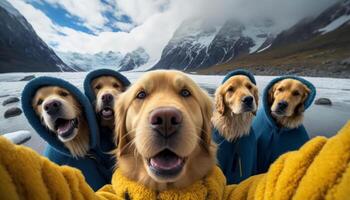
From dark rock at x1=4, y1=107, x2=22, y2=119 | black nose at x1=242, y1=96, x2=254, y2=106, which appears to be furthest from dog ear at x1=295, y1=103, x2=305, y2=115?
dark rock at x1=4, y1=107, x2=22, y2=119

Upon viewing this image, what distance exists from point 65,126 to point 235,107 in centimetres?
330

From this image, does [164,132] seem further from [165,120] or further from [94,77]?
[94,77]

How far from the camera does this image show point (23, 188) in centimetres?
99

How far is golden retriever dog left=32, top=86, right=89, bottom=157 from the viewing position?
327 centimetres

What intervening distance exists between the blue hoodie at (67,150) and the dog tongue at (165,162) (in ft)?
5.65

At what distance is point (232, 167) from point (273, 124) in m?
1.34

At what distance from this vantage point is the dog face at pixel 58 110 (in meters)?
3.27

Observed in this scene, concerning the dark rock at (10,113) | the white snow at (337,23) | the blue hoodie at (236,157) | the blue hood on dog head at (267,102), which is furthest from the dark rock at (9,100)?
the white snow at (337,23)

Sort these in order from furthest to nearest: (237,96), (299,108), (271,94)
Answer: (271,94) < (299,108) < (237,96)

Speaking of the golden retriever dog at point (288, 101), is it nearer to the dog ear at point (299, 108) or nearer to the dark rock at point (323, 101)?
the dog ear at point (299, 108)

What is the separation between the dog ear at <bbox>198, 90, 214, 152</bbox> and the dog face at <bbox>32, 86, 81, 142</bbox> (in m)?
1.90

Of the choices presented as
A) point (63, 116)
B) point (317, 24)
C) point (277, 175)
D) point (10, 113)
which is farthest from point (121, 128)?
point (317, 24)

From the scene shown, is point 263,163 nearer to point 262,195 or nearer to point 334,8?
point 262,195

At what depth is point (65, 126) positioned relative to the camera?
3.42 metres
